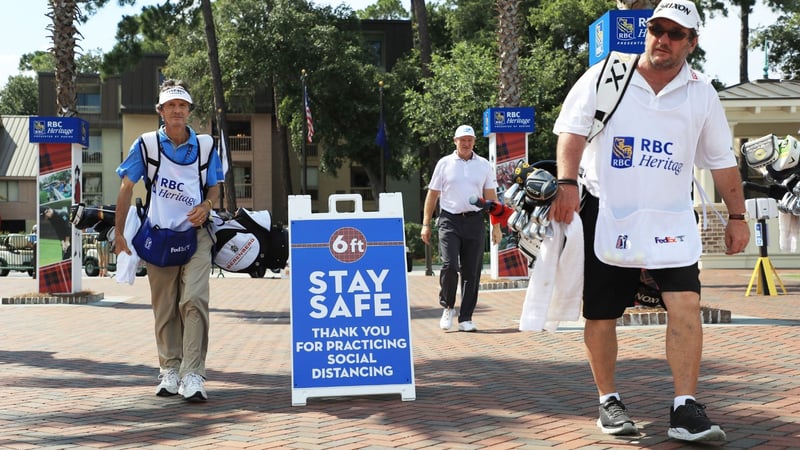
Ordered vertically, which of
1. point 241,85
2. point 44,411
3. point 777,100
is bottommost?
point 44,411

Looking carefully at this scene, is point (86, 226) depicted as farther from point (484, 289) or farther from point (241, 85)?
point (241, 85)

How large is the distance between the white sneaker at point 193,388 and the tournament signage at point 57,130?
35.9 ft

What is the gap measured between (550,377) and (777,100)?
19181 millimetres

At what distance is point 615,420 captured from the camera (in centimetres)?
464

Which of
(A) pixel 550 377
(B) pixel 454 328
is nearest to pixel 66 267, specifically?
(B) pixel 454 328

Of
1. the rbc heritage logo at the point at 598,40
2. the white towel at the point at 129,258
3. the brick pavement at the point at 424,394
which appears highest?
the rbc heritage logo at the point at 598,40

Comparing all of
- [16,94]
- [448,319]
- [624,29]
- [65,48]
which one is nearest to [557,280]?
[448,319]

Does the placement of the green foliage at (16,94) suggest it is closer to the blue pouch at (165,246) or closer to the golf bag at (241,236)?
the golf bag at (241,236)

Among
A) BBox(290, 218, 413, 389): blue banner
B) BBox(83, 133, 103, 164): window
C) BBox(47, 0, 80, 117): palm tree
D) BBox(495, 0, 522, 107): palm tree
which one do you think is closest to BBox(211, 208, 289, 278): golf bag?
BBox(290, 218, 413, 389): blue banner

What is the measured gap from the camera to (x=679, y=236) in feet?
15.0

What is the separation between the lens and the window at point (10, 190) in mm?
57153

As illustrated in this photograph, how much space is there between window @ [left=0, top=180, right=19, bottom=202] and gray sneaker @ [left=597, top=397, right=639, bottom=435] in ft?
189

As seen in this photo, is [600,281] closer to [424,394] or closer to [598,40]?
A: [424,394]

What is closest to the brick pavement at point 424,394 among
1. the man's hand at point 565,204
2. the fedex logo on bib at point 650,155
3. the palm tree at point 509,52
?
the man's hand at point 565,204
